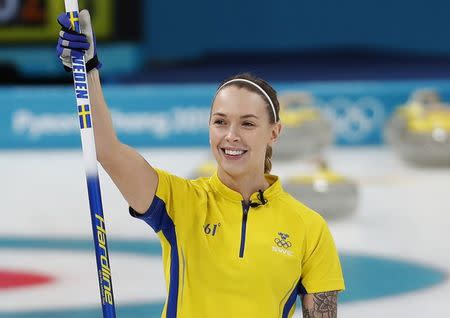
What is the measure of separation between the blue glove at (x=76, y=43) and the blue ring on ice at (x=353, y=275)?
287cm

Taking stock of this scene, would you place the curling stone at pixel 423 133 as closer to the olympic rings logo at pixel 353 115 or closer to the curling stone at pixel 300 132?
the curling stone at pixel 300 132

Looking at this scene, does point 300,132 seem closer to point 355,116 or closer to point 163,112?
point 355,116

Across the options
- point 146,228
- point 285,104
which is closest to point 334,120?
point 285,104

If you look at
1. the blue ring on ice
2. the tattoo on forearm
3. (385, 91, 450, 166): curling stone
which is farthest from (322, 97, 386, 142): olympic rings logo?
the tattoo on forearm

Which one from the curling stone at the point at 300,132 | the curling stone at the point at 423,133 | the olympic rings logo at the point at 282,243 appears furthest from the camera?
the curling stone at the point at 300,132

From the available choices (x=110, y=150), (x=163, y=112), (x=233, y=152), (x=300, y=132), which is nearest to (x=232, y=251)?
(x=233, y=152)

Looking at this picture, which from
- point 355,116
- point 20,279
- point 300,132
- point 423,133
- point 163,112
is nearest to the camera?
point 20,279

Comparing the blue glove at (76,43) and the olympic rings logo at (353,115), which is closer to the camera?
the blue glove at (76,43)

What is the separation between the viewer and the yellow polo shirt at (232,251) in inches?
116

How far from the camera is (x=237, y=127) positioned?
2945mm

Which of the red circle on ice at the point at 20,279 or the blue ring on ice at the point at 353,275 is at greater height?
the red circle on ice at the point at 20,279

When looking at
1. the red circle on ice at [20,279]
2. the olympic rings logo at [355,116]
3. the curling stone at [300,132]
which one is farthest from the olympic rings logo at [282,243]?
the olympic rings logo at [355,116]

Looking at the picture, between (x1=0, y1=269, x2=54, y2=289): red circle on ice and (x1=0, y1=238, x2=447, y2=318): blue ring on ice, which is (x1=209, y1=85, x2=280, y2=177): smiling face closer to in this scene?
(x1=0, y1=238, x2=447, y2=318): blue ring on ice

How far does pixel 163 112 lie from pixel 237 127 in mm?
9225
